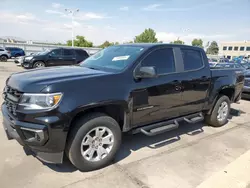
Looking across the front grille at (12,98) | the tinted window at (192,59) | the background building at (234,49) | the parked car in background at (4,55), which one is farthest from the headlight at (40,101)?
the background building at (234,49)

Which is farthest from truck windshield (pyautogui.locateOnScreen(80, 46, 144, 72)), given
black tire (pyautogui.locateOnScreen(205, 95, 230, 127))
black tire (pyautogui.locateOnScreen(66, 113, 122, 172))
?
black tire (pyautogui.locateOnScreen(205, 95, 230, 127))

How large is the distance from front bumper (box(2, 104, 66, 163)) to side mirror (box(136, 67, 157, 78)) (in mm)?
1432

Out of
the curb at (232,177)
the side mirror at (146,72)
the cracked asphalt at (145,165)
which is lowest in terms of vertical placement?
the cracked asphalt at (145,165)

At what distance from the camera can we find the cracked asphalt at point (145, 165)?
9.32 ft

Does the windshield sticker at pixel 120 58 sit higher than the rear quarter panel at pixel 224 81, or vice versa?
the windshield sticker at pixel 120 58

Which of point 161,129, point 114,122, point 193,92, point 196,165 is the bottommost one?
point 196,165

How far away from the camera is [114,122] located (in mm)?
3152

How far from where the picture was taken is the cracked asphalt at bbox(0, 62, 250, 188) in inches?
112

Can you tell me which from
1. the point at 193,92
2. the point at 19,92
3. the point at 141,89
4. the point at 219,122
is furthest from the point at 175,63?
the point at 19,92

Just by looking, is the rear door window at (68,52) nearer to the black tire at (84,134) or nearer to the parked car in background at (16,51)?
the parked car in background at (16,51)

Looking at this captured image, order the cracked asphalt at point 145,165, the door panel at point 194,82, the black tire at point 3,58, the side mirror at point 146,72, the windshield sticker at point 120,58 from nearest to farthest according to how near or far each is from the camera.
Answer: the cracked asphalt at point 145,165 < the side mirror at point 146,72 < the windshield sticker at point 120,58 < the door panel at point 194,82 < the black tire at point 3,58

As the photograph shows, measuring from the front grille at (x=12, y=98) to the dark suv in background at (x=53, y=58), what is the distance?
455 inches

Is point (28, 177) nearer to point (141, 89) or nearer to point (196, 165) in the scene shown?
point (141, 89)

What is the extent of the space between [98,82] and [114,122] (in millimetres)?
654
